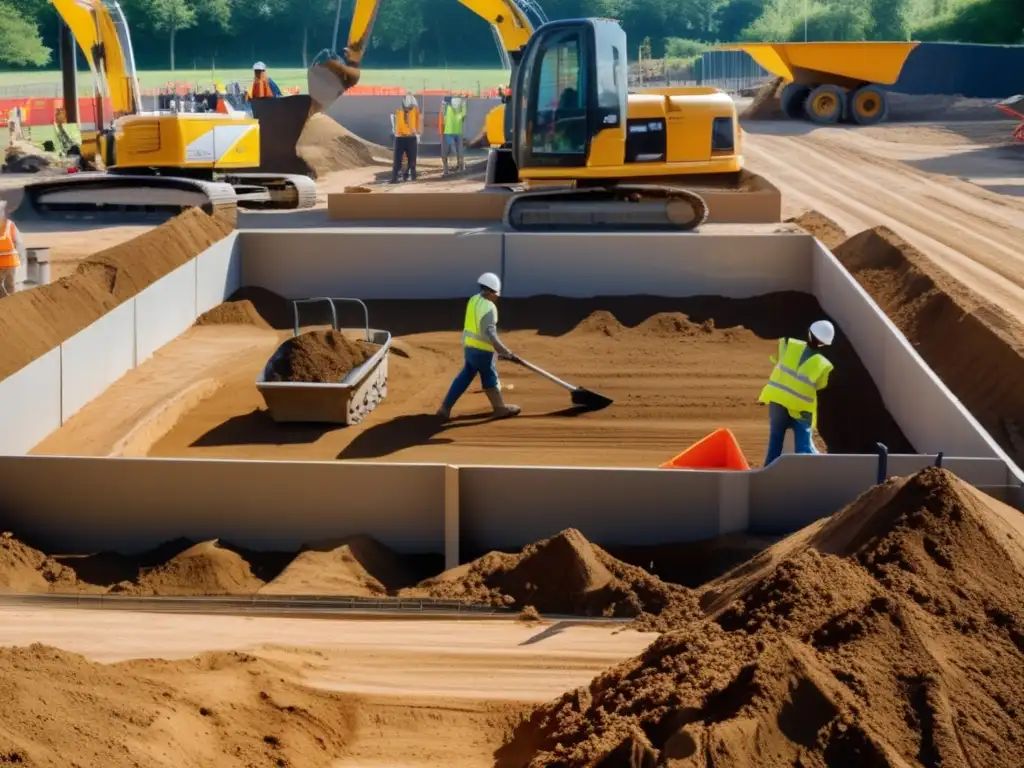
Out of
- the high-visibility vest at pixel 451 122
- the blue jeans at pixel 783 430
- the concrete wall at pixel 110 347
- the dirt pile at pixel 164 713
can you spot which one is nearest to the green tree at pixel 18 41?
the high-visibility vest at pixel 451 122

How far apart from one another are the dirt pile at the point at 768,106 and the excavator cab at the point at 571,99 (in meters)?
20.5

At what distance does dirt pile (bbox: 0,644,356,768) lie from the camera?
6.49 m

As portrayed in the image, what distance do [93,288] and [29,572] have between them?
7641 millimetres

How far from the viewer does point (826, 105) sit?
38.1 m

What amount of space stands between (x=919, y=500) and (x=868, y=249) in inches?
484

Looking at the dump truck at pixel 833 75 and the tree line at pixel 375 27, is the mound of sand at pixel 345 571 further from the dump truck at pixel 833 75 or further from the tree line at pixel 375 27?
the tree line at pixel 375 27

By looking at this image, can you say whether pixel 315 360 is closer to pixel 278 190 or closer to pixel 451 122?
pixel 278 190

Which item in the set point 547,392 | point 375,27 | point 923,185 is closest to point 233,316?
point 547,392

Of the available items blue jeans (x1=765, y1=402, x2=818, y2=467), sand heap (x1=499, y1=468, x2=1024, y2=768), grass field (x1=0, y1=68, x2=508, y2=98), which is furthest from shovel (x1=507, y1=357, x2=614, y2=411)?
grass field (x1=0, y1=68, x2=508, y2=98)

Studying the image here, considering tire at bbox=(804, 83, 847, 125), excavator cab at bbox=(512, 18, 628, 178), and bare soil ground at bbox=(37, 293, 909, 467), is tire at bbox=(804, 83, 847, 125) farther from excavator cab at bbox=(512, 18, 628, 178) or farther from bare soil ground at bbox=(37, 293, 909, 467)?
bare soil ground at bbox=(37, 293, 909, 467)

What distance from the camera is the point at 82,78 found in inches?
2648

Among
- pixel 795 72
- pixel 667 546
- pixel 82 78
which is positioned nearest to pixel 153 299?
pixel 667 546

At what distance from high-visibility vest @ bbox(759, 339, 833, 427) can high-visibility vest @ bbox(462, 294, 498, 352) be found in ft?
9.57

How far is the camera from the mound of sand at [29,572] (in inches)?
387
